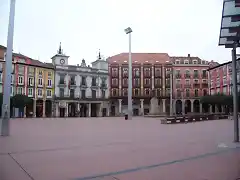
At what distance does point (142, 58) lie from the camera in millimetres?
70000

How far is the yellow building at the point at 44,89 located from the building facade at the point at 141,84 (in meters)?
16.0

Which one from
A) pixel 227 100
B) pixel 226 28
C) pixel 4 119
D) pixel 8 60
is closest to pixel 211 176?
pixel 226 28

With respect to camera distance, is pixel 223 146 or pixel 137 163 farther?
pixel 223 146

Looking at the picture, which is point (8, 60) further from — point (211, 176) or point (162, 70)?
point (162, 70)

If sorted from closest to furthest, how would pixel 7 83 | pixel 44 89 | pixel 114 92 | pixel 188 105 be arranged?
pixel 7 83 < pixel 44 89 < pixel 114 92 < pixel 188 105

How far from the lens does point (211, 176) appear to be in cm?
457

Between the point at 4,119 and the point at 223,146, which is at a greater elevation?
the point at 4,119

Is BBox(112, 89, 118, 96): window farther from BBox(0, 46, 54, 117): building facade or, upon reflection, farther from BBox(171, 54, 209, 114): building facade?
BBox(0, 46, 54, 117): building facade

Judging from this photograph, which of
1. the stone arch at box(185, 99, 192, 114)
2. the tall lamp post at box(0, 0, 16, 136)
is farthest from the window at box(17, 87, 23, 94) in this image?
the stone arch at box(185, 99, 192, 114)

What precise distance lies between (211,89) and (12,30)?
197ft

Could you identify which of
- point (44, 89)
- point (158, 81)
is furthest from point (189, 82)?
point (44, 89)

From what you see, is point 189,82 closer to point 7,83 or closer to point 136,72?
point 136,72

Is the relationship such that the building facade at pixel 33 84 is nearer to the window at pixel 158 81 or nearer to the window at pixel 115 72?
the window at pixel 115 72

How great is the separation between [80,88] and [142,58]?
21493 mm
